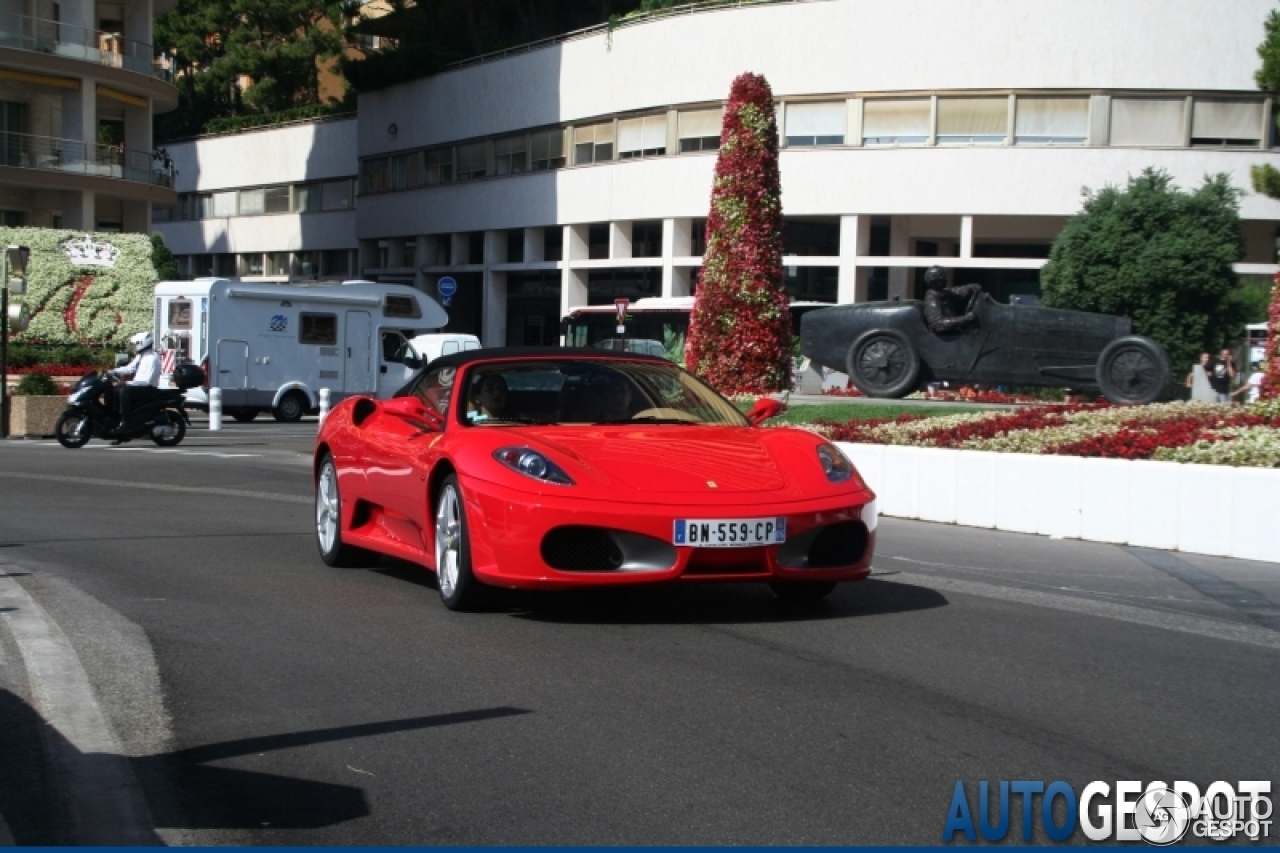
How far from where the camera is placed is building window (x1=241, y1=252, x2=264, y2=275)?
76250mm

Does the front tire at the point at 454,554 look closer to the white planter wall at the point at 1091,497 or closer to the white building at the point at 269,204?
the white planter wall at the point at 1091,497

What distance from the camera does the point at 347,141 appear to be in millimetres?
68938

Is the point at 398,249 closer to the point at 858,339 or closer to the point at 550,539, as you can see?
the point at 858,339

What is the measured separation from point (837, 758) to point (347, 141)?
66408 mm

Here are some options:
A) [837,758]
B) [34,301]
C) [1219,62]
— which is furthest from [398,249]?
[837,758]

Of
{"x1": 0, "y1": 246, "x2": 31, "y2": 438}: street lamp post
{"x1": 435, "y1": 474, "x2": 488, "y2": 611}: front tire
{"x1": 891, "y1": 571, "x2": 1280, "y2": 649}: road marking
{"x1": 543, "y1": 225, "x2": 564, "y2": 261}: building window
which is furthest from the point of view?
{"x1": 543, "y1": 225, "x2": 564, "y2": 261}: building window

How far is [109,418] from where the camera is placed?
79.5 ft

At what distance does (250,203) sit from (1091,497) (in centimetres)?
6751

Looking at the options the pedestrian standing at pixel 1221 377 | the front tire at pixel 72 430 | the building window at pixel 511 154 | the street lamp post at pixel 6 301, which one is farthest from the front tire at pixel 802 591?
the building window at pixel 511 154

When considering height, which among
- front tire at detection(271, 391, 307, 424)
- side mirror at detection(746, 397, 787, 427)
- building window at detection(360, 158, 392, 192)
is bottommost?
front tire at detection(271, 391, 307, 424)

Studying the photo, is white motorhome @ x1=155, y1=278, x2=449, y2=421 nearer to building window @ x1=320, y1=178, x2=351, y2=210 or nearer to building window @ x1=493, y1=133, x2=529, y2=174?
building window @ x1=493, y1=133, x2=529, y2=174

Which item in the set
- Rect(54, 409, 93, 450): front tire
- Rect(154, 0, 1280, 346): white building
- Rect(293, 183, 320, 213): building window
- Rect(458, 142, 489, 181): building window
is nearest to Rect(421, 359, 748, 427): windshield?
Rect(54, 409, 93, 450): front tire

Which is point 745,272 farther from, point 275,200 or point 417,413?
point 275,200

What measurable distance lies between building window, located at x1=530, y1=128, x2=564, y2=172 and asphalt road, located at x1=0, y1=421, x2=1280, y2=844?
45315 mm
